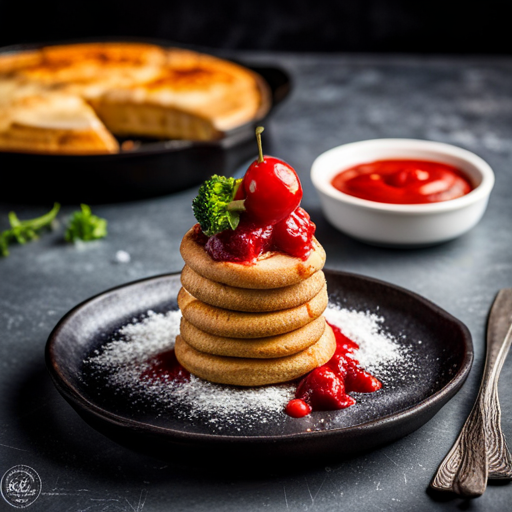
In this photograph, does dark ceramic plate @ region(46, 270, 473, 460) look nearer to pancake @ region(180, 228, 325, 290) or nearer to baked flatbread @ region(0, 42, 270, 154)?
pancake @ region(180, 228, 325, 290)

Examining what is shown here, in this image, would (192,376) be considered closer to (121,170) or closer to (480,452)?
(480,452)

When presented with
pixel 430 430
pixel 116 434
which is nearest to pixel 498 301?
pixel 430 430

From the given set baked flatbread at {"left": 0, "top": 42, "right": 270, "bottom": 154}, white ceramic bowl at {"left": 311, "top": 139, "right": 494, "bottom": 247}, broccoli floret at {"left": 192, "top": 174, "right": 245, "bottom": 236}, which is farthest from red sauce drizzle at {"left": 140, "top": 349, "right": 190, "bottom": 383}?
baked flatbread at {"left": 0, "top": 42, "right": 270, "bottom": 154}

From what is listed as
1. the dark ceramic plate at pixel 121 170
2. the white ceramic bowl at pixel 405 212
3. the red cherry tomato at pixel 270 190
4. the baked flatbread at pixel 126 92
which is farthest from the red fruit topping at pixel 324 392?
the baked flatbread at pixel 126 92

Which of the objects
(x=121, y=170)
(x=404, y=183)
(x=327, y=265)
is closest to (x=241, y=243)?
(x=327, y=265)

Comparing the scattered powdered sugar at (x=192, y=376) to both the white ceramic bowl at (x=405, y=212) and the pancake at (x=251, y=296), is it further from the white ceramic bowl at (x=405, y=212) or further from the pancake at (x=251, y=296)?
the white ceramic bowl at (x=405, y=212)

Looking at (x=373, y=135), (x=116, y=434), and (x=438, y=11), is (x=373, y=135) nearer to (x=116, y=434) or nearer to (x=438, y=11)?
(x=438, y=11)
